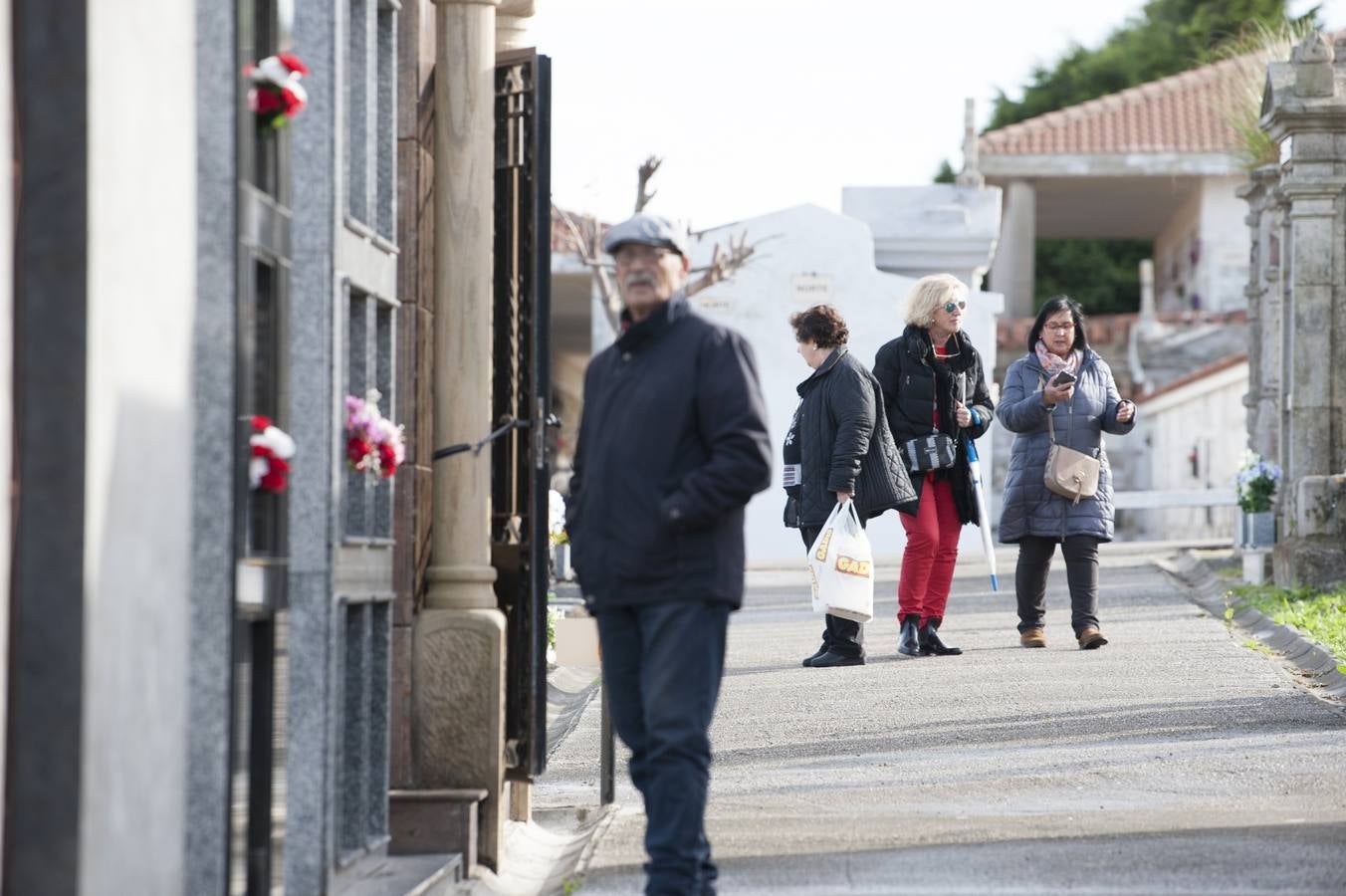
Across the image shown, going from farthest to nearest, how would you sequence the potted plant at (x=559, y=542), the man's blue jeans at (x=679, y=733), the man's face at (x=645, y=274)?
the potted plant at (x=559, y=542) < the man's face at (x=645, y=274) < the man's blue jeans at (x=679, y=733)

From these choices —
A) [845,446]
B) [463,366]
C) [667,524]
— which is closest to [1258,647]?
[845,446]

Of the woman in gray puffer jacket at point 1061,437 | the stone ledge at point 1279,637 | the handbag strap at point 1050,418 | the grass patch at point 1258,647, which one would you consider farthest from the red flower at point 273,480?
the grass patch at point 1258,647

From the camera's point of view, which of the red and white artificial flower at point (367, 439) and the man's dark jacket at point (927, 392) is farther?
the man's dark jacket at point (927, 392)

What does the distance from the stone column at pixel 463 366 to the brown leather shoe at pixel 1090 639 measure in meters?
5.77

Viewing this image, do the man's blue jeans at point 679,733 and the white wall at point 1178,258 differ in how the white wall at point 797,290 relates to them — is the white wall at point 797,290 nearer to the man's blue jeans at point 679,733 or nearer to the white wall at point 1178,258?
the white wall at point 1178,258

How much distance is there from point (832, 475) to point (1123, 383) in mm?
32659

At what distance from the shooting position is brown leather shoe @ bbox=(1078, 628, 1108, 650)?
1263 centimetres

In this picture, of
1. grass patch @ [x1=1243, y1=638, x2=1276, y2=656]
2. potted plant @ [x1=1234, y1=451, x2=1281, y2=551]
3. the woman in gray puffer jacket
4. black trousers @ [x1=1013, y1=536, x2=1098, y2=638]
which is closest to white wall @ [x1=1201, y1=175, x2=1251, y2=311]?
potted plant @ [x1=1234, y1=451, x2=1281, y2=551]

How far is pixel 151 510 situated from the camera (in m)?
4.78

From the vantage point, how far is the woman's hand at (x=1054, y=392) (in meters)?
12.3

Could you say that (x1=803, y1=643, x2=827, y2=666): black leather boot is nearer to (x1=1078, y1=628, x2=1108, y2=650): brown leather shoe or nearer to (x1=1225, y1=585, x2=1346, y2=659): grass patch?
(x1=1078, y1=628, x2=1108, y2=650): brown leather shoe

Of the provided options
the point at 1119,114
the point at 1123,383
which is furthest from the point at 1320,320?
the point at 1119,114

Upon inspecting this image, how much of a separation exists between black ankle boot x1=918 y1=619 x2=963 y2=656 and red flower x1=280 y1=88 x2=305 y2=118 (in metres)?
7.94

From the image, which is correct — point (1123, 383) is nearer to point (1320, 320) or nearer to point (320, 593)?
point (1320, 320)
